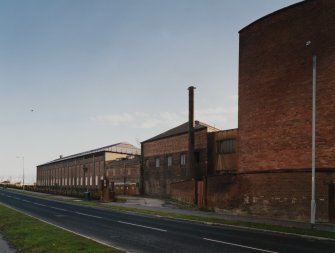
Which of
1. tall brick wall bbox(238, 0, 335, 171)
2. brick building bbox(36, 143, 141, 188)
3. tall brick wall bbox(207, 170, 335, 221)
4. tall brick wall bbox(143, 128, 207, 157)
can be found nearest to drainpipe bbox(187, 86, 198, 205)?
tall brick wall bbox(143, 128, 207, 157)

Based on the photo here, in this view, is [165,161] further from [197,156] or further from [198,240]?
[198,240]

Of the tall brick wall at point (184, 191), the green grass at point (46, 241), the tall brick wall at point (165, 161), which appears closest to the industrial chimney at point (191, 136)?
the tall brick wall at point (165, 161)

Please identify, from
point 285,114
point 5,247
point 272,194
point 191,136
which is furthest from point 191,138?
point 5,247

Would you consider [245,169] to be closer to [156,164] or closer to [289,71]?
[289,71]

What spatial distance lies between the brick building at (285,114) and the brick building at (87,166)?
50288 millimetres

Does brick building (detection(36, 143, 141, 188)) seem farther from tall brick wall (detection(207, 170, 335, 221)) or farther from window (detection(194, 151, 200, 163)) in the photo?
tall brick wall (detection(207, 170, 335, 221))

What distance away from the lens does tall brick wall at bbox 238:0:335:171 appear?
25.2 metres

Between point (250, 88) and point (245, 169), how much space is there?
609cm

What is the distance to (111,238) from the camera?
16.2 m

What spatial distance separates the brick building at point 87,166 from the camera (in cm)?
8012

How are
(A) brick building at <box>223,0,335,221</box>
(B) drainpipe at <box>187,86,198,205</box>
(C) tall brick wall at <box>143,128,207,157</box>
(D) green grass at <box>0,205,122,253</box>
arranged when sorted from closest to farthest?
(D) green grass at <box>0,205,122,253</box>, (A) brick building at <box>223,0,335,221</box>, (B) drainpipe at <box>187,86,198,205</box>, (C) tall brick wall at <box>143,128,207,157</box>

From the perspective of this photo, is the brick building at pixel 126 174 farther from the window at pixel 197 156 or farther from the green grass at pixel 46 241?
the green grass at pixel 46 241

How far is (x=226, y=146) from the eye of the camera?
1757 inches

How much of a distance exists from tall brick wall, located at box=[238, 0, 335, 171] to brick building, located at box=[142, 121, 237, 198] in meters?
11.5
